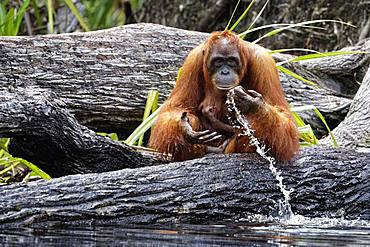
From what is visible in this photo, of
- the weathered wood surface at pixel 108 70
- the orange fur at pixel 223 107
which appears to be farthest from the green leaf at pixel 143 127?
the orange fur at pixel 223 107

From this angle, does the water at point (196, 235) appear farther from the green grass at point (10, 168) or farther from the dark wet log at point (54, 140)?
the green grass at point (10, 168)

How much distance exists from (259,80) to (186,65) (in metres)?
0.52

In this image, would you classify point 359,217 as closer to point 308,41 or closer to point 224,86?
point 224,86

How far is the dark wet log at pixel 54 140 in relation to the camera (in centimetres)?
500

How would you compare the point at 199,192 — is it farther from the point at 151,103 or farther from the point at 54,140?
the point at 151,103

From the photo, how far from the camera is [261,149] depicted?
5078mm

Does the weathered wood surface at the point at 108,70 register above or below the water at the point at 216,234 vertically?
above

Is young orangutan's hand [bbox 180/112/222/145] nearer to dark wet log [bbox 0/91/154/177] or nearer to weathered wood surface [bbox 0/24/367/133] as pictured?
dark wet log [bbox 0/91/154/177]

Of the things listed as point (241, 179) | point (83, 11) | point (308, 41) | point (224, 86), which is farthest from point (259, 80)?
point (83, 11)

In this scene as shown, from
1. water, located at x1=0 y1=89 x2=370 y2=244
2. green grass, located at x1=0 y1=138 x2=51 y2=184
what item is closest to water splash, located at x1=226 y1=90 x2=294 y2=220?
water, located at x1=0 y1=89 x2=370 y2=244

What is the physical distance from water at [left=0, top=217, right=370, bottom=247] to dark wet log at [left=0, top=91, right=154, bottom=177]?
1.00 metres

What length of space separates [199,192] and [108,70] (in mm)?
2134

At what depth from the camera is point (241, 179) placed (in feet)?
16.0

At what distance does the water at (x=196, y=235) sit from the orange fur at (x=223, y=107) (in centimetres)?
65
